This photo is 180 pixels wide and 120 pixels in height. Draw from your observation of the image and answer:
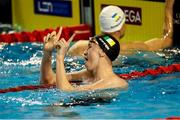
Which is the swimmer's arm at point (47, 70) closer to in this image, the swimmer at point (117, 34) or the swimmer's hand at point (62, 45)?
the swimmer's hand at point (62, 45)

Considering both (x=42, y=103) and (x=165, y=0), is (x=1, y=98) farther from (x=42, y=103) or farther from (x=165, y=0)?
(x=165, y=0)

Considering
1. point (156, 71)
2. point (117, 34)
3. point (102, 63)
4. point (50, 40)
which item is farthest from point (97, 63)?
point (156, 71)

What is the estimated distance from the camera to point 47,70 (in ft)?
18.0

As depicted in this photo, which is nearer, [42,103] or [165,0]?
[42,103]

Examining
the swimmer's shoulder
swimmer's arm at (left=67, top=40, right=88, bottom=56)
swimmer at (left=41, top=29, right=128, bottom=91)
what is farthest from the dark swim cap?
swimmer's arm at (left=67, top=40, right=88, bottom=56)

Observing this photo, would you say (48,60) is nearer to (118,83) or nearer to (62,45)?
(62,45)

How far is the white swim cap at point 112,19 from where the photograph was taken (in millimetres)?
6086

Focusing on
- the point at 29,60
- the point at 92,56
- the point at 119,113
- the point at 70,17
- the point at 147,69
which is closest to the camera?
the point at 119,113

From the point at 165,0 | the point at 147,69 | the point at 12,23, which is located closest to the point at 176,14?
the point at 165,0

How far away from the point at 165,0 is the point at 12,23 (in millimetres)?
3424

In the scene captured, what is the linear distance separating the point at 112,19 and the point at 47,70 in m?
0.98

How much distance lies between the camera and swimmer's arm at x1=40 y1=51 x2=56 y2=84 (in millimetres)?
5402

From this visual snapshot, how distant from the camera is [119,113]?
478cm

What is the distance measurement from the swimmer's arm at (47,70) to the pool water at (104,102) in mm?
146
